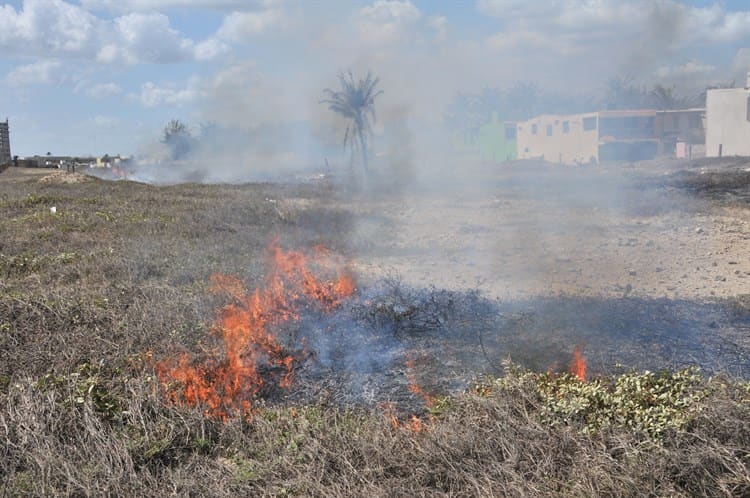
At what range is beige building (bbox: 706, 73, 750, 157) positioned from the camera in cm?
3672

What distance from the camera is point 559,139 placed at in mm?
40125

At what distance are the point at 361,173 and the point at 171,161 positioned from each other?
2231 centimetres

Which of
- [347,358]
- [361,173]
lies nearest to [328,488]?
[347,358]

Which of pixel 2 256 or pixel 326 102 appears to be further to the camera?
pixel 326 102

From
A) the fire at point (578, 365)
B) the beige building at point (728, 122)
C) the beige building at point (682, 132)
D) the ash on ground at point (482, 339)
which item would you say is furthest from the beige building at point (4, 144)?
the beige building at point (728, 122)

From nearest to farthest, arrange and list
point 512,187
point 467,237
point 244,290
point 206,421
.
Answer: point 206,421 < point 244,290 < point 467,237 < point 512,187

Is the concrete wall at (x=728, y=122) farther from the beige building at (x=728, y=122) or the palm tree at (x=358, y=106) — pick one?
the palm tree at (x=358, y=106)

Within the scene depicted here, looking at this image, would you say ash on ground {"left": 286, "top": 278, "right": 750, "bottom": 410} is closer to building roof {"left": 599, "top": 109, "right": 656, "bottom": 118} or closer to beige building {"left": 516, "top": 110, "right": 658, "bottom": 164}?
beige building {"left": 516, "top": 110, "right": 658, "bottom": 164}

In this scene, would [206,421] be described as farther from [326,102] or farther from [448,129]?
[448,129]

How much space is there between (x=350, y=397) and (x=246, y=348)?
1.24 meters

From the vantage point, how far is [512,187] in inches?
930

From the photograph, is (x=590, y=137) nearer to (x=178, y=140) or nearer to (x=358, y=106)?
(x=358, y=106)

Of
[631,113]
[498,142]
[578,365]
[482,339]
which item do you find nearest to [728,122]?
[631,113]

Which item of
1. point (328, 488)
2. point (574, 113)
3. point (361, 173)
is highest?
point (574, 113)
